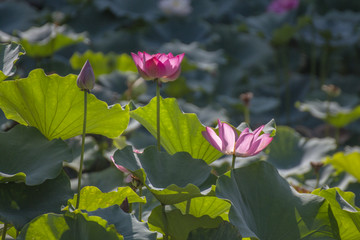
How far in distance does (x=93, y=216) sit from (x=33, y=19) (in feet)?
8.51

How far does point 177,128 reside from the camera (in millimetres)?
1040

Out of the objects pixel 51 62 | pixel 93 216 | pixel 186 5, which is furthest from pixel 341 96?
pixel 93 216

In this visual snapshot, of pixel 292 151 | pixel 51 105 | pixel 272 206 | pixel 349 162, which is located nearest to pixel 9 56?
pixel 51 105

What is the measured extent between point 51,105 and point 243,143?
338mm

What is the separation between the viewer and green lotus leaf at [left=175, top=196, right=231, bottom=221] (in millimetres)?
942

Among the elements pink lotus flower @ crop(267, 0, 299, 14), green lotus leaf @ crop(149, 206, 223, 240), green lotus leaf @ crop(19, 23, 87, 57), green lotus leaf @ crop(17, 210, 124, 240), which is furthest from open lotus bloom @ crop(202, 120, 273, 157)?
pink lotus flower @ crop(267, 0, 299, 14)

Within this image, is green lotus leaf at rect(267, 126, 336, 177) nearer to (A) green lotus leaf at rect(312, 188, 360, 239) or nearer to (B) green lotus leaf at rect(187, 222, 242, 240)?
(A) green lotus leaf at rect(312, 188, 360, 239)

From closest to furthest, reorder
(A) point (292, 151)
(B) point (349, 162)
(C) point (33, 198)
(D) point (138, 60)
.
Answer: (C) point (33, 198), (D) point (138, 60), (B) point (349, 162), (A) point (292, 151)

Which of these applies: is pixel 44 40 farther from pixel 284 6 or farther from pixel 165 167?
pixel 284 6

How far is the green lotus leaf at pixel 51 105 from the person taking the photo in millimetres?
954

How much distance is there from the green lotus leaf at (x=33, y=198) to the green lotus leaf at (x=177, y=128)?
0.20 metres

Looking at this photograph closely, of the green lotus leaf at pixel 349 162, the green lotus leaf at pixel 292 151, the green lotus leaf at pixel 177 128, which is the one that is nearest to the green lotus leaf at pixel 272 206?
the green lotus leaf at pixel 177 128

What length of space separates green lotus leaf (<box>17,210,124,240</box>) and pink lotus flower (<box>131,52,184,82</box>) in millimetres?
306

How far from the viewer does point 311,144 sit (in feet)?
6.09
